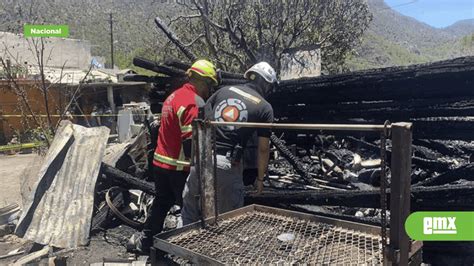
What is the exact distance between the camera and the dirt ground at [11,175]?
6.81 meters

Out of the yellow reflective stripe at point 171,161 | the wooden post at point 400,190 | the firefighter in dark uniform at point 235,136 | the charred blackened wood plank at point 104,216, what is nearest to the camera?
the wooden post at point 400,190

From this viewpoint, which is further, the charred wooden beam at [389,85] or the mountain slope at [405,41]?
the mountain slope at [405,41]

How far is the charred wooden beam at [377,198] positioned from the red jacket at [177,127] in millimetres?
956

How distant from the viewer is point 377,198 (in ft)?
11.5

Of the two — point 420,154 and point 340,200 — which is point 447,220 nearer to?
point 340,200

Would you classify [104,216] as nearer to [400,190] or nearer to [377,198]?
[377,198]

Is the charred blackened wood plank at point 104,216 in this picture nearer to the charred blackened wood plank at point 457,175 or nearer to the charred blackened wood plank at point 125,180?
the charred blackened wood plank at point 125,180

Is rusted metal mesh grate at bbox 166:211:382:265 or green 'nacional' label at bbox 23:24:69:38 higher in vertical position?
green 'nacional' label at bbox 23:24:69:38

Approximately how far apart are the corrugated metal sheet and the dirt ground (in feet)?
6.19

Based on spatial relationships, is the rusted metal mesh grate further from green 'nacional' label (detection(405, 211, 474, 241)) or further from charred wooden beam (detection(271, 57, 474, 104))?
charred wooden beam (detection(271, 57, 474, 104))

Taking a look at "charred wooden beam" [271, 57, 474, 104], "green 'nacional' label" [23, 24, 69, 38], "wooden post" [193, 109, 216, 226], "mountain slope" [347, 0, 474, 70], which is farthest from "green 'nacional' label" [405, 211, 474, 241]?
"mountain slope" [347, 0, 474, 70]

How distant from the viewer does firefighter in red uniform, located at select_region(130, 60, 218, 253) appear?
3.55 m

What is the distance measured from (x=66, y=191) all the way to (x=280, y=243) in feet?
11.5

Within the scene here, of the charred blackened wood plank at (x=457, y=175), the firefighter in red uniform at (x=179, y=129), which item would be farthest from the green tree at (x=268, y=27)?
the charred blackened wood plank at (x=457, y=175)
